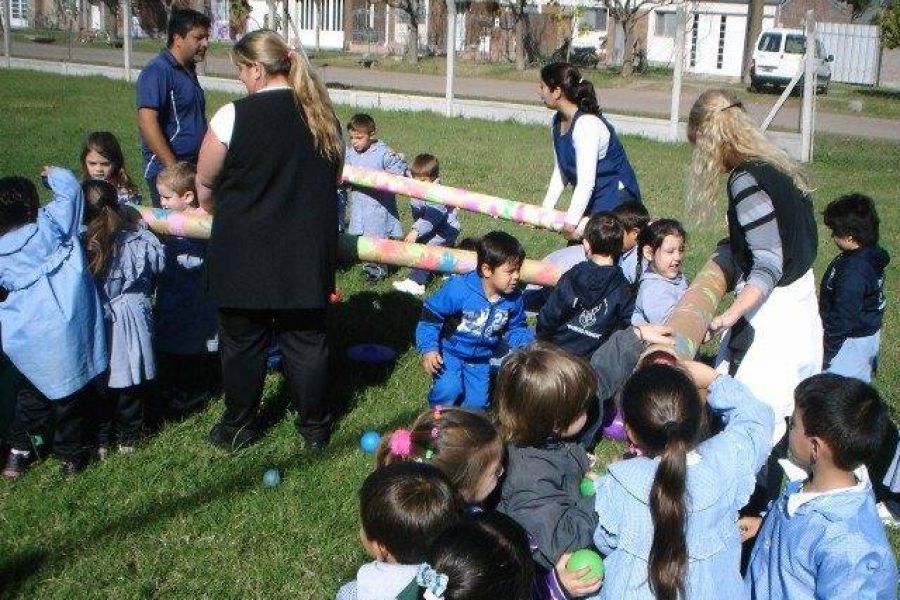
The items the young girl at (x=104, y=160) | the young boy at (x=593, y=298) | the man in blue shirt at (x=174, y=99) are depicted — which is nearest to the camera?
the young boy at (x=593, y=298)

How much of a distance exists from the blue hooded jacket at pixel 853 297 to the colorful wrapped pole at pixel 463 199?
5.36 ft

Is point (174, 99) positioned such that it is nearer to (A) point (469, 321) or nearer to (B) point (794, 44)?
(A) point (469, 321)

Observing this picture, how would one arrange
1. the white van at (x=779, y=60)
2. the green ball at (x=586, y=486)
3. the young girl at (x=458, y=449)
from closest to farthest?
the young girl at (x=458, y=449) → the green ball at (x=586, y=486) → the white van at (x=779, y=60)

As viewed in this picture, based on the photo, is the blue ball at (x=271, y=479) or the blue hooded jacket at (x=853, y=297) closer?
the blue ball at (x=271, y=479)

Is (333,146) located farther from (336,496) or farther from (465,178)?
(465,178)

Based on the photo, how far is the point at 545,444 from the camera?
3752mm

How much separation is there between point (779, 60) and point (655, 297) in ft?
99.2

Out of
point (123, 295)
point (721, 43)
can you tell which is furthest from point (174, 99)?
point (721, 43)

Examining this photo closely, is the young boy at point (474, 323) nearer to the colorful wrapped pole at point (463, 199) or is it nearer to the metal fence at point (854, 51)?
the colorful wrapped pole at point (463, 199)

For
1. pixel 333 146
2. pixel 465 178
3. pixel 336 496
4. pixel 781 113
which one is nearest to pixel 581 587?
pixel 336 496

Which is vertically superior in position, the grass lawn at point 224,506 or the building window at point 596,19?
the building window at point 596,19

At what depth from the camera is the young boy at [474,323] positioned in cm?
543

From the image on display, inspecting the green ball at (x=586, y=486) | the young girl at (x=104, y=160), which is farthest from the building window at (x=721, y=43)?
the green ball at (x=586, y=486)

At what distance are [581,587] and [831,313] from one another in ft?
9.06
